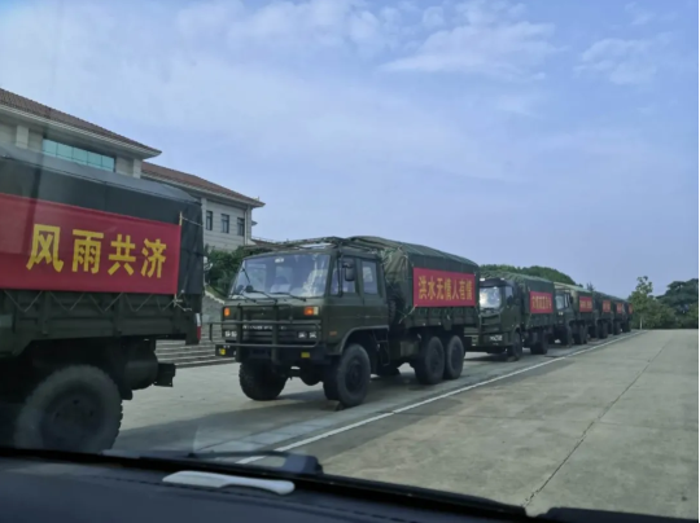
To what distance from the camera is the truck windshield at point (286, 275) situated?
833 cm

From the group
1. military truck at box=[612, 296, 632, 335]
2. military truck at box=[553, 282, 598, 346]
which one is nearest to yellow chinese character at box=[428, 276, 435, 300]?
military truck at box=[553, 282, 598, 346]

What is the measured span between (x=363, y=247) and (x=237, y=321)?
8.02 ft

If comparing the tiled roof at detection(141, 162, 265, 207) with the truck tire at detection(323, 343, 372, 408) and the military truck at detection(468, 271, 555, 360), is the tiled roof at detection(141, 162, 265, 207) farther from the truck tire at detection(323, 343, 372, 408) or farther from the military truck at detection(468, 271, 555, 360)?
the military truck at detection(468, 271, 555, 360)

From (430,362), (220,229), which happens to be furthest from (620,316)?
(220,229)

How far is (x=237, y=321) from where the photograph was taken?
8453 mm

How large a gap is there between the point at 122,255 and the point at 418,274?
5984 millimetres

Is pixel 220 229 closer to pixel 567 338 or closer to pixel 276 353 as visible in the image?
pixel 276 353

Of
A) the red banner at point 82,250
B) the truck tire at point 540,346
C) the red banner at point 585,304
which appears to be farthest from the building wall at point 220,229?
the red banner at point 585,304

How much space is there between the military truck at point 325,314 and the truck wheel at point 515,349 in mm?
6588

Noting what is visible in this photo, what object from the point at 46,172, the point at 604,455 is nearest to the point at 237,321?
the point at 46,172

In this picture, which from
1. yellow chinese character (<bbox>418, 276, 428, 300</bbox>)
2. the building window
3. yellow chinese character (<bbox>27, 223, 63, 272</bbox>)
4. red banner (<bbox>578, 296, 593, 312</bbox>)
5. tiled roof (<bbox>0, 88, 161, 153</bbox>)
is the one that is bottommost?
yellow chinese character (<bbox>27, 223, 63, 272</bbox>)

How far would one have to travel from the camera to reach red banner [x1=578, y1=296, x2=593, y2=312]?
81.7 feet

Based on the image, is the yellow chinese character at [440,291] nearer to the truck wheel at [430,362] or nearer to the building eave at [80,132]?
the truck wheel at [430,362]

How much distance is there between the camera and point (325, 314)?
805 centimetres
